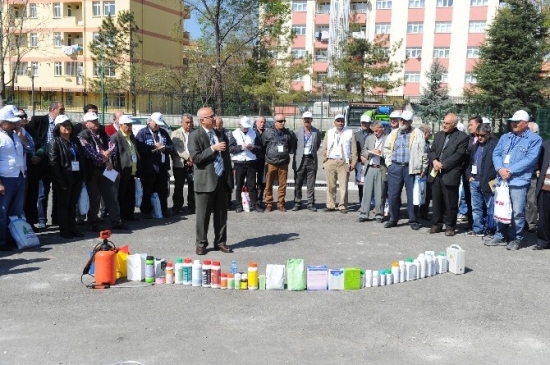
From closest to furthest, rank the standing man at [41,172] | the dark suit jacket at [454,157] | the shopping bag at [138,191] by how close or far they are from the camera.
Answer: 1. the standing man at [41,172]
2. the dark suit jacket at [454,157]
3. the shopping bag at [138,191]

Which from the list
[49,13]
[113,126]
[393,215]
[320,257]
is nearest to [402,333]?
[320,257]

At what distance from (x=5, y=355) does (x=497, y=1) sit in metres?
62.3

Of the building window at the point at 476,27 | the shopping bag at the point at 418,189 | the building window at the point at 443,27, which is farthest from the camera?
the building window at the point at 443,27

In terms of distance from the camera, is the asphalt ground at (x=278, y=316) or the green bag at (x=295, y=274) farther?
the green bag at (x=295, y=274)

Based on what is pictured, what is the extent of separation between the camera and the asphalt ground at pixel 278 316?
193 inches

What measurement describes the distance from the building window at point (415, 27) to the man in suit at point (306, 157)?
5342cm

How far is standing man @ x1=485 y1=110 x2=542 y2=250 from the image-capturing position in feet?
28.2

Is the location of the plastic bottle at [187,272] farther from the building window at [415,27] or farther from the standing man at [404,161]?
the building window at [415,27]

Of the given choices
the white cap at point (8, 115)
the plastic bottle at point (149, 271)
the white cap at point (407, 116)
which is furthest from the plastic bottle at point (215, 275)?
the white cap at point (407, 116)

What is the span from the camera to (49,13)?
2216 inches

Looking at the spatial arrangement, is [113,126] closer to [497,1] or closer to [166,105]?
[166,105]

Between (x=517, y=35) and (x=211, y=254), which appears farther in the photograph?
(x=517, y=35)

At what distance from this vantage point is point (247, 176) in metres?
11.6

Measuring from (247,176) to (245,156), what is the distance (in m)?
0.45
